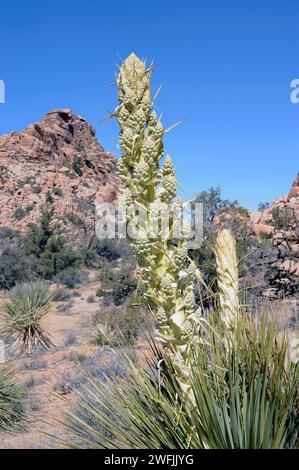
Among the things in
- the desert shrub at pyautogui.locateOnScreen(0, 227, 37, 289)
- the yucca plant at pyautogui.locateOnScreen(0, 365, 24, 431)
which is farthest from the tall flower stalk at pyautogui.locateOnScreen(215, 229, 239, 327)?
the desert shrub at pyautogui.locateOnScreen(0, 227, 37, 289)

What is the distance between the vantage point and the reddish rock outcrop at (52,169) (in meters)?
35.4

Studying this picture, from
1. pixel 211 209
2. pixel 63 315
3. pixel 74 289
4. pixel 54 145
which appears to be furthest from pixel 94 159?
pixel 63 315

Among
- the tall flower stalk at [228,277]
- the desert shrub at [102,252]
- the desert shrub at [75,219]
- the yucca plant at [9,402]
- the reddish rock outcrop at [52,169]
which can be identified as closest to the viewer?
the tall flower stalk at [228,277]

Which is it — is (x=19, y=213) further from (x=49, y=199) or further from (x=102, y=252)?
(x=102, y=252)

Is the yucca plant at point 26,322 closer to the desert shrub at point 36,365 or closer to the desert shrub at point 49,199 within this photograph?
the desert shrub at point 36,365

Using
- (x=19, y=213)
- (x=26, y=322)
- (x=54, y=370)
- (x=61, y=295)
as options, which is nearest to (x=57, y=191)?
(x=19, y=213)

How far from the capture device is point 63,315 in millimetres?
14922

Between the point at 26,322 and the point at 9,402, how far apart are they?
380 cm

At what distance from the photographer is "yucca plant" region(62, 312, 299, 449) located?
201cm

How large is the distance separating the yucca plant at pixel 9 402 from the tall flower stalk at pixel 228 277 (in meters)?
5.09

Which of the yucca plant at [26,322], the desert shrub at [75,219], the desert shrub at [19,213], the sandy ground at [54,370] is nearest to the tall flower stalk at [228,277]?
the sandy ground at [54,370]

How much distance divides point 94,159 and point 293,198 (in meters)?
24.6

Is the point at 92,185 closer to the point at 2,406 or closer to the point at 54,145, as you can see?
A: the point at 54,145
